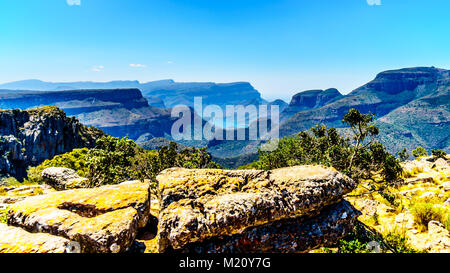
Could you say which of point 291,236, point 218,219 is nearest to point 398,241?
point 291,236

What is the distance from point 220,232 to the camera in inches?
266

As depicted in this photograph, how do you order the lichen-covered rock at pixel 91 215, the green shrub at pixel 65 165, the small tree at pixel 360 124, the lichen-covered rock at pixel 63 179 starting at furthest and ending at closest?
the green shrub at pixel 65 165 → the small tree at pixel 360 124 → the lichen-covered rock at pixel 63 179 → the lichen-covered rock at pixel 91 215

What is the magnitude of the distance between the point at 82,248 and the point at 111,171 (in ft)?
35.4

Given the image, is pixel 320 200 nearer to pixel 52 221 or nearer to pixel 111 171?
pixel 52 221

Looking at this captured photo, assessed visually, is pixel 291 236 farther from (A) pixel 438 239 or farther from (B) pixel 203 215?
(A) pixel 438 239

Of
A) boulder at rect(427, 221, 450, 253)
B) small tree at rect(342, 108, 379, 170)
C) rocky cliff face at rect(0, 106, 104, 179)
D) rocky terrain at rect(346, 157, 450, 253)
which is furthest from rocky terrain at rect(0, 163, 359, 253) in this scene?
rocky cliff face at rect(0, 106, 104, 179)

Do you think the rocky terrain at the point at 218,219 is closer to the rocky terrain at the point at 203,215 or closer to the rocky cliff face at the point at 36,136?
the rocky terrain at the point at 203,215

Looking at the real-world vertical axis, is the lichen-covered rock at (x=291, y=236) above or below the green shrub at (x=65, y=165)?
above

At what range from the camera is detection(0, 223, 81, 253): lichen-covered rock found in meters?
5.20

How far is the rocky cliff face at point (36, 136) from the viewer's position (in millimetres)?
129875

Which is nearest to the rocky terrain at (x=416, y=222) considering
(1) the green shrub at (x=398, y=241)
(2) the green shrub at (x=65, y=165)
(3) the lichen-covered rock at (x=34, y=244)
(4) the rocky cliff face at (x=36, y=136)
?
(1) the green shrub at (x=398, y=241)

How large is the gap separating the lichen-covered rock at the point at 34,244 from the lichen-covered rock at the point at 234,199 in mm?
2497

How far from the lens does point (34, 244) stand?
5.39 meters

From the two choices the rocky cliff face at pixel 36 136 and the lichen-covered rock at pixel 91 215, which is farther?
the rocky cliff face at pixel 36 136
